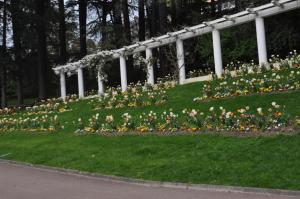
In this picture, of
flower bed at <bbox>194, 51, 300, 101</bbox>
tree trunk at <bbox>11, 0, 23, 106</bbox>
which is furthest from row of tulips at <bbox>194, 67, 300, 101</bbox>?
tree trunk at <bbox>11, 0, 23, 106</bbox>

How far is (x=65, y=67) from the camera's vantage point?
34531 mm

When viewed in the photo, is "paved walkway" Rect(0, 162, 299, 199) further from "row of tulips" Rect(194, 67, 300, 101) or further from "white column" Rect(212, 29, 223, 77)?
"white column" Rect(212, 29, 223, 77)

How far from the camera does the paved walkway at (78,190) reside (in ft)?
27.6

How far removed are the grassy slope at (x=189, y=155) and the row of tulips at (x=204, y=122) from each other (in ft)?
1.81

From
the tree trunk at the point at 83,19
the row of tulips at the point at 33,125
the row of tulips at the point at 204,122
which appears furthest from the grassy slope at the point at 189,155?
the tree trunk at the point at 83,19

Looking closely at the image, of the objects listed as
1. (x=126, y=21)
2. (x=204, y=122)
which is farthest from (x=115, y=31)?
(x=204, y=122)

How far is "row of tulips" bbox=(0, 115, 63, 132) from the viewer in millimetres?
18984

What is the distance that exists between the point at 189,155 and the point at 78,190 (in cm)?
238

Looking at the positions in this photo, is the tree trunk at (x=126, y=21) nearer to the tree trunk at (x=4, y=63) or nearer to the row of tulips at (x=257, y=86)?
the tree trunk at (x=4, y=63)

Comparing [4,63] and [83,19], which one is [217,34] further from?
[83,19]

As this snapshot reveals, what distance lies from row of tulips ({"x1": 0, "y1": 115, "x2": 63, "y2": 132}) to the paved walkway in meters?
6.65

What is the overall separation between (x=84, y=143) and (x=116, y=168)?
3529 millimetres

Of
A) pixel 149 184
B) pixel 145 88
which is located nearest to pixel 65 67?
pixel 145 88

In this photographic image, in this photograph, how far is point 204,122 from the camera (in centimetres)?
1281
